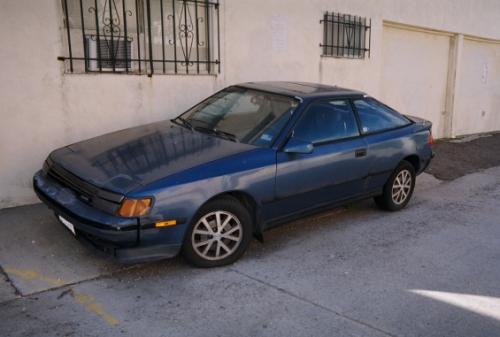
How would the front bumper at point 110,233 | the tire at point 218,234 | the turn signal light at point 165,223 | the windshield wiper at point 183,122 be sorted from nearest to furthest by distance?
the front bumper at point 110,233 < the turn signal light at point 165,223 < the tire at point 218,234 < the windshield wiper at point 183,122

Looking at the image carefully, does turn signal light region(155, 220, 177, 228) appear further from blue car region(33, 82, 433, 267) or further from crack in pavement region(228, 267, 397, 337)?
crack in pavement region(228, 267, 397, 337)

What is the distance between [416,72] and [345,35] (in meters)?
2.87

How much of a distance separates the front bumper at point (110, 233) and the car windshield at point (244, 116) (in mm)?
1330

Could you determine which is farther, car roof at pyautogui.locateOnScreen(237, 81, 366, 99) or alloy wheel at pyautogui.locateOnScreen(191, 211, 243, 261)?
Answer: car roof at pyautogui.locateOnScreen(237, 81, 366, 99)

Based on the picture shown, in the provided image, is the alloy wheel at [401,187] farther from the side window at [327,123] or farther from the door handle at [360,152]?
the side window at [327,123]

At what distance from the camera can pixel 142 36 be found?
20.2 ft

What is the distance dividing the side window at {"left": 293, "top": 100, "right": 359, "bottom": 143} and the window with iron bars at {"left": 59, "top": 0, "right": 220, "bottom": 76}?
229 centimetres

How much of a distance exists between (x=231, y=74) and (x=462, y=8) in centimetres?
726

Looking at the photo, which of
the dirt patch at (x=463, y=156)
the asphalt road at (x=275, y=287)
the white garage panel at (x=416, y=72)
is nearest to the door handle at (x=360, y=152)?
the asphalt road at (x=275, y=287)

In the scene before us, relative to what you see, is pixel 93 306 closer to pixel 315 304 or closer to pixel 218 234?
pixel 218 234

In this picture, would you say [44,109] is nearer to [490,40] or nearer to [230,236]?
[230,236]

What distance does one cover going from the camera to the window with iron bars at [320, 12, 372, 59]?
27.1 ft

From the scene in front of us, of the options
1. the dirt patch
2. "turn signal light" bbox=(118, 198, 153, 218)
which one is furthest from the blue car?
the dirt patch

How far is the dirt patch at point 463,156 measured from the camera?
327 inches
